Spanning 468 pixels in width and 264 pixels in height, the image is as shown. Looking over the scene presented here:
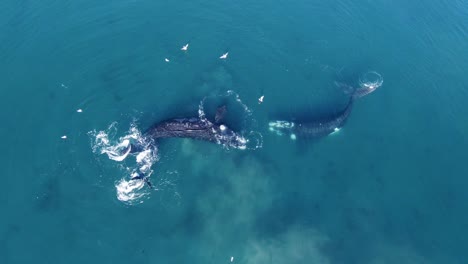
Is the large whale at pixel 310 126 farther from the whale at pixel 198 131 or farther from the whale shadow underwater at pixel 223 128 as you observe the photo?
the whale at pixel 198 131

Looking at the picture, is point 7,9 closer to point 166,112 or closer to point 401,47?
point 166,112

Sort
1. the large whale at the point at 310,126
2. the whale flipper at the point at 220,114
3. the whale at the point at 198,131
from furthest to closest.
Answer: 1. the large whale at the point at 310,126
2. the whale flipper at the point at 220,114
3. the whale at the point at 198,131

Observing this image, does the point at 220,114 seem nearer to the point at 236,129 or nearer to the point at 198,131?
the point at 236,129

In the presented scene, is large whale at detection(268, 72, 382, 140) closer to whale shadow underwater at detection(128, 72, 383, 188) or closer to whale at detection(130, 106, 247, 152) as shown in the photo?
whale shadow underwater at detection(128, 72, 383, 188)

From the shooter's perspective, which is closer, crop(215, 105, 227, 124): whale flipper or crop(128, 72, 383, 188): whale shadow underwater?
crop(128, 72, 383, 188): whale shadow underwater

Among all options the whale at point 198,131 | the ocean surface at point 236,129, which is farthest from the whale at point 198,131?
the ocean surface at point 236,129

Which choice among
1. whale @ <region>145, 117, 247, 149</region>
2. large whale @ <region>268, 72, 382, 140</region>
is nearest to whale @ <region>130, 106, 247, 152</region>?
whale @ <region>145, 117, 247, 149</region>

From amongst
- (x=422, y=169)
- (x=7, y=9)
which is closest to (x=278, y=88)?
(x=422, y=169)

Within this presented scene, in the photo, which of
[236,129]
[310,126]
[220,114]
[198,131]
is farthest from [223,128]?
[310,126]

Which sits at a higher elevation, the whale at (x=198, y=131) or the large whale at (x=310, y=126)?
the large whale at (x=310, y=126)
